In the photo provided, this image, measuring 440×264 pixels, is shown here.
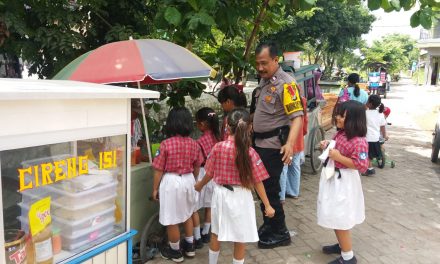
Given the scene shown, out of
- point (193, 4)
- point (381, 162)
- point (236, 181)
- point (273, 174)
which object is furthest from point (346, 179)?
point (381, 162)

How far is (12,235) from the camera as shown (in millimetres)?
1755

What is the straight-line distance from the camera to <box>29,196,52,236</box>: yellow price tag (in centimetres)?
181

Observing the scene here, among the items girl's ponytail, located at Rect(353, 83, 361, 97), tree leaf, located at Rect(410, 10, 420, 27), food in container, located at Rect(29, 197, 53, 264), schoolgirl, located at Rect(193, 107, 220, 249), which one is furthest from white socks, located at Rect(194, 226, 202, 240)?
girl's ponytail, located at Rect(353, 83, 361, 97)

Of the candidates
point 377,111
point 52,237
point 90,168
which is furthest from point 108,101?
point 377,111

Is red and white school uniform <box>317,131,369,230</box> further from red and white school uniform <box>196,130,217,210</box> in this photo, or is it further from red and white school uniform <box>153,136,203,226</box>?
red and white school uniform <box>153,136,203,226</box>

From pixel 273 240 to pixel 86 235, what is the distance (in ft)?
6.40

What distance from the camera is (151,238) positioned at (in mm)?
3506

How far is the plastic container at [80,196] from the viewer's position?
194cm

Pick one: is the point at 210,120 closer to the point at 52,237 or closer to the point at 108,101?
the point at 108,101

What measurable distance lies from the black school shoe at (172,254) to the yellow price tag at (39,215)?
1.55 m

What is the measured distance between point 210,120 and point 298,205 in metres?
1.96

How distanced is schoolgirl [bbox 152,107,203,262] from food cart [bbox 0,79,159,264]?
2.58 feet

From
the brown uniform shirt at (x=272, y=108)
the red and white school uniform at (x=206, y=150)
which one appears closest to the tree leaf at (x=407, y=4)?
the brown uniform shirt at (x=272, y=108)


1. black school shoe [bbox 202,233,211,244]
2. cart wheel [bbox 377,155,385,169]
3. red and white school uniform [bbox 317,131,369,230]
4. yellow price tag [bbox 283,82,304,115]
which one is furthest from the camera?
cart wheel [bbox 377,155,385,169]
